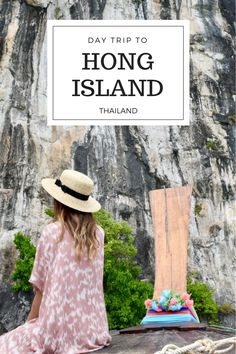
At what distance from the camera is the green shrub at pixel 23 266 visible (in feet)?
44.8

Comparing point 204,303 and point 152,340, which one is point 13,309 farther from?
point 152,340

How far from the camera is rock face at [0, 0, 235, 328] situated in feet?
51.0

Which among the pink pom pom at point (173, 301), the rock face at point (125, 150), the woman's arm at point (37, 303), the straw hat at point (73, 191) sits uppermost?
the rock face at point (125, 150)

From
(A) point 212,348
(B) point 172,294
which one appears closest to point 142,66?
(B) point 172,294

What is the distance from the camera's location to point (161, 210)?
654cm

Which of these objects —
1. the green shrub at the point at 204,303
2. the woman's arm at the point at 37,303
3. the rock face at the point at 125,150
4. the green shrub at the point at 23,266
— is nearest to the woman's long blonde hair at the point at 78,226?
the woman's arm at the point at 37,303

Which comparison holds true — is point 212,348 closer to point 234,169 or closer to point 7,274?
point 7,274

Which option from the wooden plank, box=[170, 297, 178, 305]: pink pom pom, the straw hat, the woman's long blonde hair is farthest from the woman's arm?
the wooden plank

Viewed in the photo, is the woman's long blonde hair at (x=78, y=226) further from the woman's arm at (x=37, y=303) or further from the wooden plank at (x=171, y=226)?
the wooden plank at (x=171, y=226)

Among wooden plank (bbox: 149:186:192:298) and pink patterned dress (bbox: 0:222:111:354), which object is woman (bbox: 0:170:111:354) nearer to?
pink patterned dress (bbox: 0:222:111:354)

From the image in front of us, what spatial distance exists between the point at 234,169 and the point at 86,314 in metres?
12.4

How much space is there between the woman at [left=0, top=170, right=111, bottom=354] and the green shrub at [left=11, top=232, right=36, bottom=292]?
373 inches

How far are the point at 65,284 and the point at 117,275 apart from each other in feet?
28.4

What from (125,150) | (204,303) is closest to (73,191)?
(204,303)
